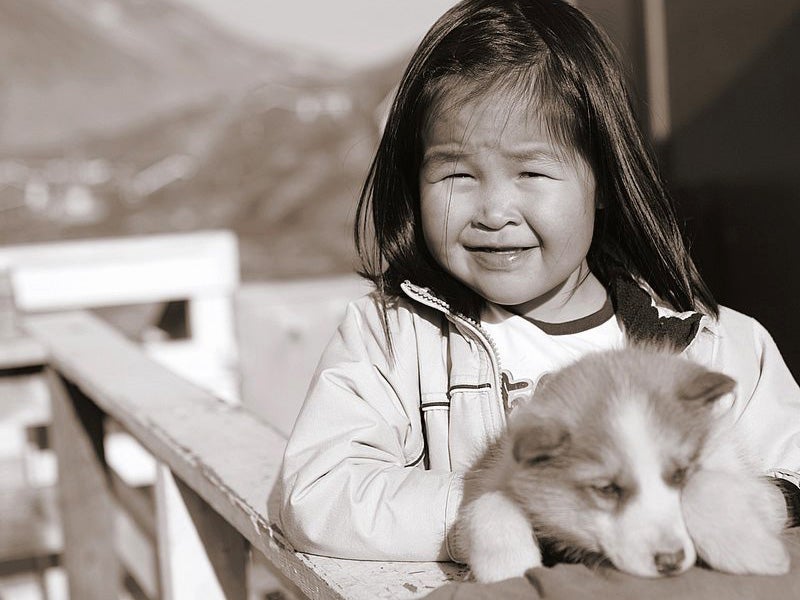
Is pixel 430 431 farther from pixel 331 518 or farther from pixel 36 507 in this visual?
pixel 36 507

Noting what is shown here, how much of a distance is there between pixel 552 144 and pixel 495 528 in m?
0.70

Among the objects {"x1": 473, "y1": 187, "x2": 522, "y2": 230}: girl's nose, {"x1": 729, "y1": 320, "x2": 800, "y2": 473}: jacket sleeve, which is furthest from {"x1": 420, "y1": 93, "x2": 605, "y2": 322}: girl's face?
{"x1": 729, "y1": 320, "x2": 800, "y2": 473}: jacket sleeve

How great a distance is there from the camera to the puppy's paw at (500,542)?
1144mm

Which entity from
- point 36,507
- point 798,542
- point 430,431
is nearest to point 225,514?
point 430,431

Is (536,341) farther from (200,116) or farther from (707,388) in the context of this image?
(200,116)

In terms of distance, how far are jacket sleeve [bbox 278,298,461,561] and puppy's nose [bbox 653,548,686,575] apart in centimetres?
36

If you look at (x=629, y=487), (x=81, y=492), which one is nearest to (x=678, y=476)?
(x=629, y=487)

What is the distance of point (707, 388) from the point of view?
1.15 m

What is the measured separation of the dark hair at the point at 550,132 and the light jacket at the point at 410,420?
78 millimetres

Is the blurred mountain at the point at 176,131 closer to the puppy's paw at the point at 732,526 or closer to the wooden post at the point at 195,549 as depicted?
the wooden post at the point at 195,549

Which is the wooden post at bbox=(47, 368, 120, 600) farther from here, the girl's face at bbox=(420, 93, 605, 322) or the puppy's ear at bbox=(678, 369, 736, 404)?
the puppy's ear at bbox=(678, 369, 736, 404)

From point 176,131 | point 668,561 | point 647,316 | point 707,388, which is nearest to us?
point 668,561

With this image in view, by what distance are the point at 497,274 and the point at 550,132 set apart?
0.25 meters

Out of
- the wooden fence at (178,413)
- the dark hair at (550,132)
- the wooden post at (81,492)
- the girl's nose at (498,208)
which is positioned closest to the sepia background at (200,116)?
the wooden fence at (178,413)
